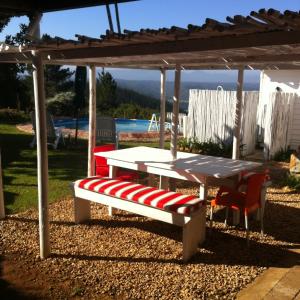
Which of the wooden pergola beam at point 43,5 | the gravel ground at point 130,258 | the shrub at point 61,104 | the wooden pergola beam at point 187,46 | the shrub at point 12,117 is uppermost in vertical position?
the wooden pergola beam at point 43,5

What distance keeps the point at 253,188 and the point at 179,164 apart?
1242 millimetres

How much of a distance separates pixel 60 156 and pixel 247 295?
26.1 feet

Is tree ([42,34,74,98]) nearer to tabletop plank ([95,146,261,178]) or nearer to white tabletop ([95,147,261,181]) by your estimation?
tabletop plank ([95,146,261,178])

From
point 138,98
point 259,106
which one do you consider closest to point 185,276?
point 259,106

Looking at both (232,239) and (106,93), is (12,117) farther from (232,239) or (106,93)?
(232,239)

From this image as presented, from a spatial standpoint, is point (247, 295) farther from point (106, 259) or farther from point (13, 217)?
point (13, 217)

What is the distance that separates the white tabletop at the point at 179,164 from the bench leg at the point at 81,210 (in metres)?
0.81

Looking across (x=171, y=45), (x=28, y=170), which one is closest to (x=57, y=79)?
(x=28, y=170)

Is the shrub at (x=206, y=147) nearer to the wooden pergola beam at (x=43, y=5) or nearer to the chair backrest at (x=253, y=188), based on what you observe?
the wooden pergola beam at (x=43, y=5)

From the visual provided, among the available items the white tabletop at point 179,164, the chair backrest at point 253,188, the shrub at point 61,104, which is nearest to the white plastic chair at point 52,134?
the white tabletop at point 179,164

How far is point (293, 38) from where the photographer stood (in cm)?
266

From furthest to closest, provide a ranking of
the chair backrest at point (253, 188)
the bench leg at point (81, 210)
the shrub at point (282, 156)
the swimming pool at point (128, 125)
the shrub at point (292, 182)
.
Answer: the swimming pool at point (128, 125), the shrub at point (282, 156), the shrub at point (292, 182), the bench leg at point (81, 210), the chair backrest at point (253, 188)

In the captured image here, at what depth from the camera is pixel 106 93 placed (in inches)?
894

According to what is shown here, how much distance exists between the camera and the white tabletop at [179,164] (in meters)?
5.30
